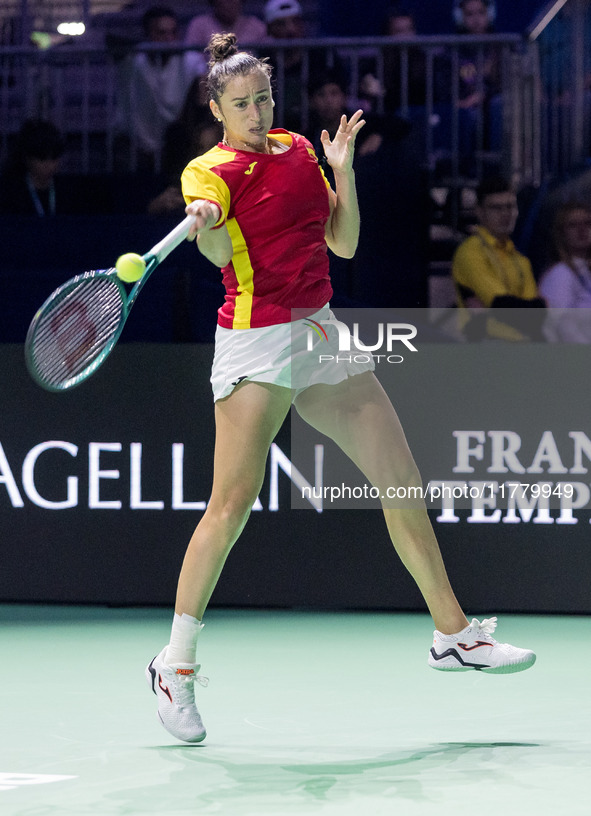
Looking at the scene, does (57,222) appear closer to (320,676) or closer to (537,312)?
(537,312)

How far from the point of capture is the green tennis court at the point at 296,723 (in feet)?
9.66

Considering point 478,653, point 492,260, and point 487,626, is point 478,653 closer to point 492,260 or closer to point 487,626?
point 487,626

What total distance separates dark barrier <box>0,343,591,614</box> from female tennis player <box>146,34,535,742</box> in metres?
1.75

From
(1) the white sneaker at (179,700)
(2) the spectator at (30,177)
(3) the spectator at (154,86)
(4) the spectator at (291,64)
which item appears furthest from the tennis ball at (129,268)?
(3) the spectator at (154,86)

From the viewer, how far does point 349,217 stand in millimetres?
3570

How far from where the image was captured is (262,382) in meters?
3.40

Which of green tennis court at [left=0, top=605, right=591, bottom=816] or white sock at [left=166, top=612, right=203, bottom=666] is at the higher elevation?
white sock at [left=166, top=612, right=203, bottom=666]

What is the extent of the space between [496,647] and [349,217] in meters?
1.21

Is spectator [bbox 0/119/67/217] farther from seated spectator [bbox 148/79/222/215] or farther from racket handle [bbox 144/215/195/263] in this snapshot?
racket handle [bbox 144/215/195/263]

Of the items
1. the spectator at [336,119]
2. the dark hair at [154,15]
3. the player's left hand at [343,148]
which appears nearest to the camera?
the player's left hand at [343,148]

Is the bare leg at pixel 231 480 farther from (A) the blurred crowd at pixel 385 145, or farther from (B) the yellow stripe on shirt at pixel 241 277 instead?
(A) the blurred crowd at pixel 385 145

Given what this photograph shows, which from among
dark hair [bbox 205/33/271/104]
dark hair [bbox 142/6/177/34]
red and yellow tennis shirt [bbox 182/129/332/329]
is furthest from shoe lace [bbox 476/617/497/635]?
dark hair [bbox 142/6/177/34]

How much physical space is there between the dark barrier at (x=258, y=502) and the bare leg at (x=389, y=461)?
5.73ft

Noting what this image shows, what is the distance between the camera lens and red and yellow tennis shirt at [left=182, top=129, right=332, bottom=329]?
3.38 m
